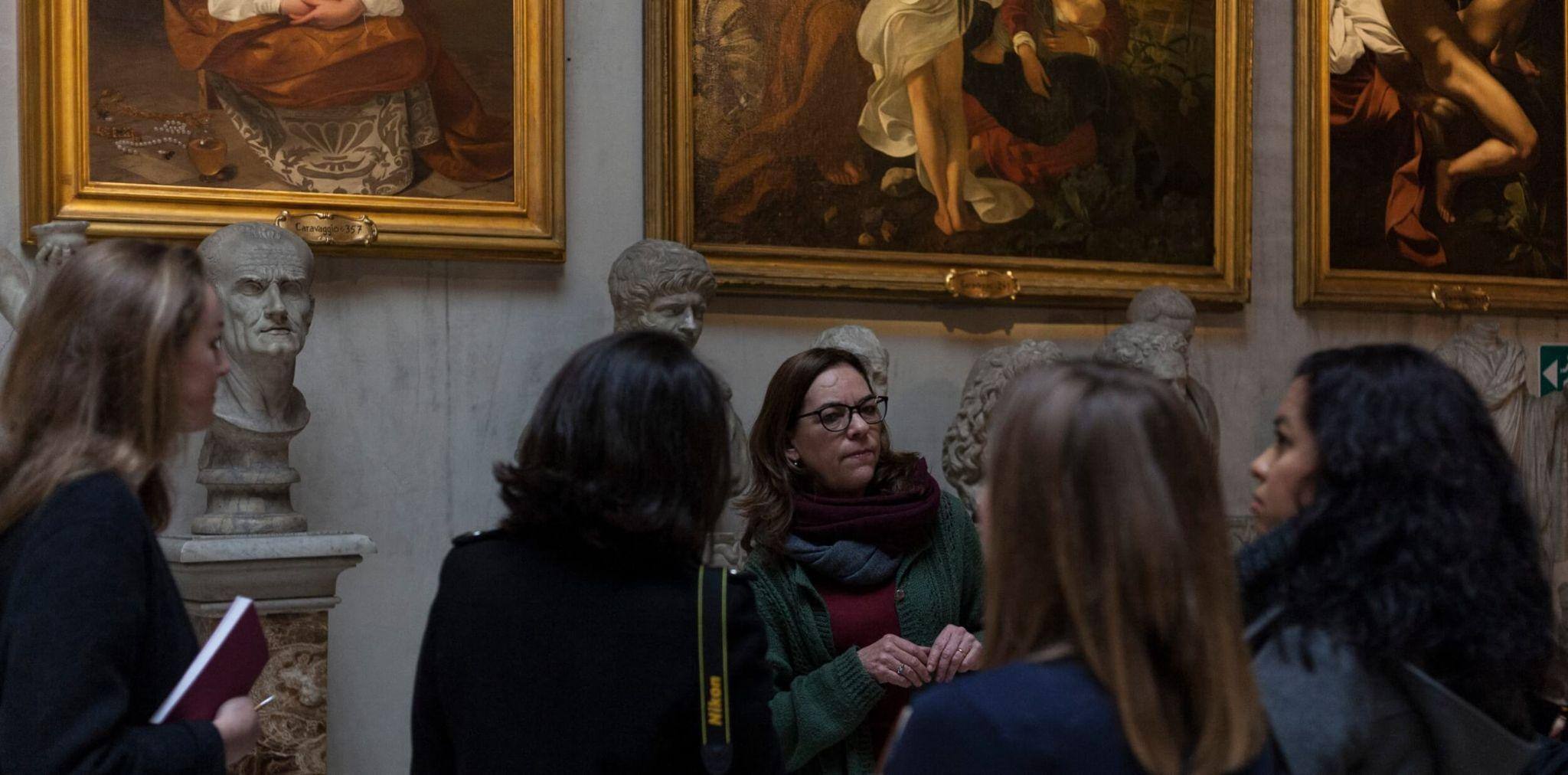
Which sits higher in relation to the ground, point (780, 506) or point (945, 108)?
point (945, 108)

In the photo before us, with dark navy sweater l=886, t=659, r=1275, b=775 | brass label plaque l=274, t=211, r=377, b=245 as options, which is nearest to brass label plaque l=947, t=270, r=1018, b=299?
brass label plaque l=274, t=211, r=377, b=245

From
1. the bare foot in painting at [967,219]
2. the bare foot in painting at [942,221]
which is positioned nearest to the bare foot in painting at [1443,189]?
the bare foot in painting at [967,219]

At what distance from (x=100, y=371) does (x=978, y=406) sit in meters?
4.39

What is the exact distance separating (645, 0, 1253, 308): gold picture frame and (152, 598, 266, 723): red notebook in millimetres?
4186

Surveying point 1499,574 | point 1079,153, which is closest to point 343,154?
point 1079,153

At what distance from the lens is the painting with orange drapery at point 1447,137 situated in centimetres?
787

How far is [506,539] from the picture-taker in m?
2.45

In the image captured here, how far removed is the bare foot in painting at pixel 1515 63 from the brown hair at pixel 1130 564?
288 inches

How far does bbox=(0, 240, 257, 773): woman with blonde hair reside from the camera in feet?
7.06

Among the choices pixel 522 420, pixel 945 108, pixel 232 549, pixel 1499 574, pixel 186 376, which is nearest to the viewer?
pixel 1499 574

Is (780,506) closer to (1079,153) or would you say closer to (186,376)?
(186,376)

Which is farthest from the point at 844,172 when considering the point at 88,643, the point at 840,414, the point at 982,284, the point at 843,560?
the point at 88,643

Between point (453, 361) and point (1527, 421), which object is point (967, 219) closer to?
point (453, 361)

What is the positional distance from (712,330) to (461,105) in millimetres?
1406
